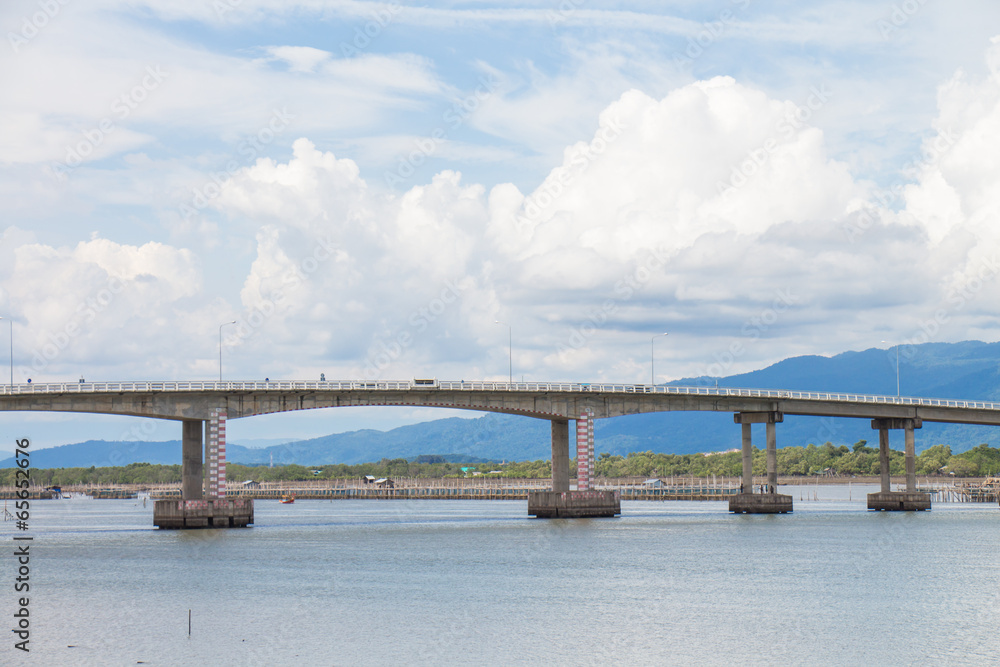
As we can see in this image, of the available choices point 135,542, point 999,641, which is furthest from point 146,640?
point 135,542

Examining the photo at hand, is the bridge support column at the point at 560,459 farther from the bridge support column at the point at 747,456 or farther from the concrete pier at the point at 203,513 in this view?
the concrete pier at the point at 203,513

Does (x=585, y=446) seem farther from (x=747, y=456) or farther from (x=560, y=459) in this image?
(x=747, y=456)

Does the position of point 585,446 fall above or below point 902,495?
above

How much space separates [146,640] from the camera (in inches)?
2077

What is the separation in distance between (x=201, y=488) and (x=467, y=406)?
89.8 feet

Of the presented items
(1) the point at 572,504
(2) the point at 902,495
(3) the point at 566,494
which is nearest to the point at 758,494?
(2) the point at 902,495

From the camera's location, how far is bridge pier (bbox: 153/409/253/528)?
10994 cm

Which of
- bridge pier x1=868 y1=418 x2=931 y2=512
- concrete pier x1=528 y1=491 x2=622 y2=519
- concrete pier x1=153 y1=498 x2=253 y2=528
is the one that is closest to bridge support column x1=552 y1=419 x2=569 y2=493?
concrete pier x1=528 y1=491 x2=622 y2=519

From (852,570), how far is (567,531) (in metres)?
36.4

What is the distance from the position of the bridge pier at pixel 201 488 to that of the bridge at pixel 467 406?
0.10m

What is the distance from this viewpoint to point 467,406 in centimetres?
11988

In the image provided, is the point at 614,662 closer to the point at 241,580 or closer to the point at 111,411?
the point at 241,580

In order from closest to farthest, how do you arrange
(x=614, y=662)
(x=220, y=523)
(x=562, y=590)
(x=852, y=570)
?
(x=614, y=662)
(x=562, y=590)
(x=852, y=570)
(x=220, y=523)

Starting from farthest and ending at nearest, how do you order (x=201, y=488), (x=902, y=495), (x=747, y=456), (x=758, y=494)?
(x=902, y=495) < (x=758, y=494) < (x=747, y=456) < (x=201, y=488)
